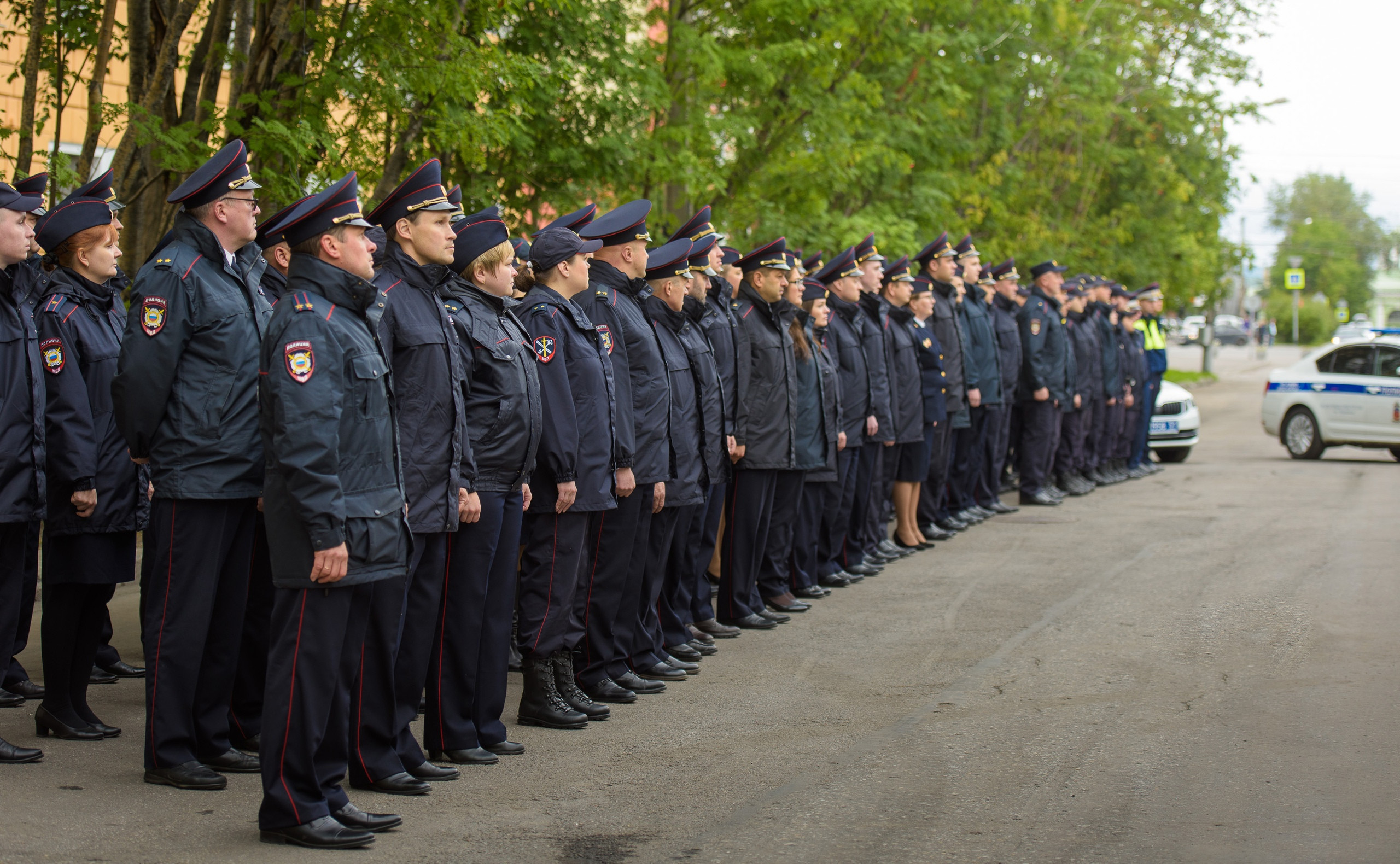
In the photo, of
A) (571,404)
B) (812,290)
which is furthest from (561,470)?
(812,290)

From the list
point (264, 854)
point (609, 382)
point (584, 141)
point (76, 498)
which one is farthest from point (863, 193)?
point (264, 854)

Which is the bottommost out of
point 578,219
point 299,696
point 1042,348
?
point 299,696

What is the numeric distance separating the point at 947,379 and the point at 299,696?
8850mm

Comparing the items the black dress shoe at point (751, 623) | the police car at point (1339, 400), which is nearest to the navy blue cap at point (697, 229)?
the black dress shoe at point (751, 623)

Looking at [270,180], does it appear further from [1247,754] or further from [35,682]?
[1247,754]

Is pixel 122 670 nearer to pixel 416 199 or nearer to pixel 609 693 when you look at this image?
pixel 609 693

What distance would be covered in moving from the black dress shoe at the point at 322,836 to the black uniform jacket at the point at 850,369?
6.42m

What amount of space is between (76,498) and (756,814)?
3.19 meters

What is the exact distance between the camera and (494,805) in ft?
17.6

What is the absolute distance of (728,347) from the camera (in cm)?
897

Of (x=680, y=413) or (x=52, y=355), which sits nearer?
(x=52, y=355)

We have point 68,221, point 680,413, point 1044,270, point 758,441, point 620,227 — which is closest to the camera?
point 68,221

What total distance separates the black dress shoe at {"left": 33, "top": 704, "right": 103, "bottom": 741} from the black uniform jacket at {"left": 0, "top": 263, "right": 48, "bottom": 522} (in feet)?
2.88

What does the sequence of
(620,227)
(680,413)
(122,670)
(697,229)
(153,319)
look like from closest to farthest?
(153,319)
(620,227)
(122,670)
(680,413)
(697,229)
